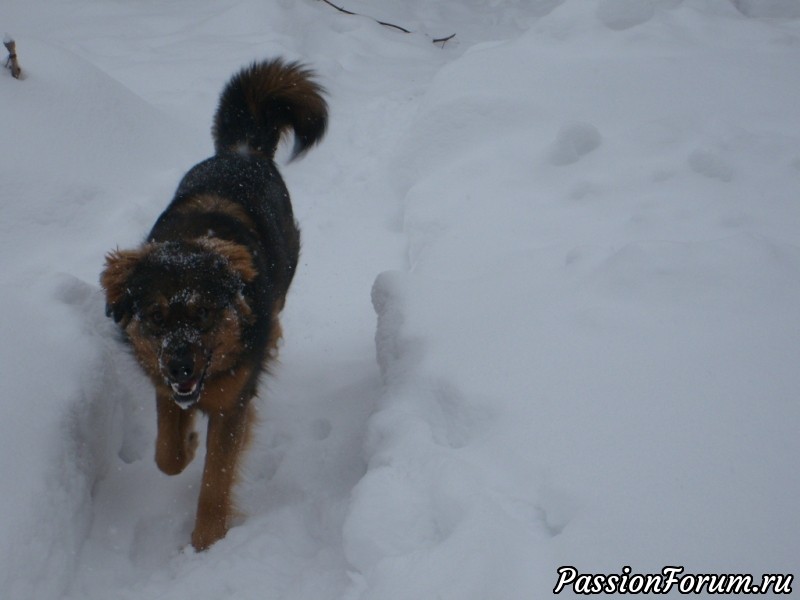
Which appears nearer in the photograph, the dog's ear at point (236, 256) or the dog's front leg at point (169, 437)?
the dog's ear at point (236, 256)

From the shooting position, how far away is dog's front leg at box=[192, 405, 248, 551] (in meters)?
3.03

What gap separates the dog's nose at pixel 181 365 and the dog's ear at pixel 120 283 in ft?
1.25

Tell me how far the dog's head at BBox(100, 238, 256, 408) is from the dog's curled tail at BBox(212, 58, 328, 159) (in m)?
1.61

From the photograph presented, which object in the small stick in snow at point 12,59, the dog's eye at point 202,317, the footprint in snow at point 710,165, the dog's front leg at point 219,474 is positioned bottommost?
the dog's front leg at point 219,474

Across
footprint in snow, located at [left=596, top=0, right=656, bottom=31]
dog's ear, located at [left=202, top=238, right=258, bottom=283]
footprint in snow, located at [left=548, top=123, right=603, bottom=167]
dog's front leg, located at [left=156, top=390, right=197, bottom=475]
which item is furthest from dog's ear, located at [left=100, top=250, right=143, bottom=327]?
footprint in snow, located at [left=596, top=0, right=656, bottom=31]

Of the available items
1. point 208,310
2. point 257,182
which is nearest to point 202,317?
point 208,310

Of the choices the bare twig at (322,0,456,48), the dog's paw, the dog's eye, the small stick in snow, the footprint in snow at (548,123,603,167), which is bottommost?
the bare twig at (322,0,456,48)

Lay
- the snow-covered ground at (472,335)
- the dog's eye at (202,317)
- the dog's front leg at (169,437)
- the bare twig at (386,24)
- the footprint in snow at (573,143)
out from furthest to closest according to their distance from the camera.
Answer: the bare twig at (386,24)
the footprint in snow at (573,143)
the dog's front leg at (169,437)
the dog's eye at (202,317)
the snow-covered ground at (472,335)

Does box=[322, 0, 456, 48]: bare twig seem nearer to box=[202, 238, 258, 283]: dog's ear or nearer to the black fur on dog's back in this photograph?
the black fur on dog's back

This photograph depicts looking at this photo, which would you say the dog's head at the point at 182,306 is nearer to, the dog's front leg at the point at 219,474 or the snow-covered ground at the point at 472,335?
the dog's front leg at the point at 219,474

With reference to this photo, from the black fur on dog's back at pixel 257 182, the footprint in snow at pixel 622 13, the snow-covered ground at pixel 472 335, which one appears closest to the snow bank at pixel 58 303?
the snow-covered ground at pixel 472 335

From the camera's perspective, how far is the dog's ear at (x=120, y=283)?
297cm

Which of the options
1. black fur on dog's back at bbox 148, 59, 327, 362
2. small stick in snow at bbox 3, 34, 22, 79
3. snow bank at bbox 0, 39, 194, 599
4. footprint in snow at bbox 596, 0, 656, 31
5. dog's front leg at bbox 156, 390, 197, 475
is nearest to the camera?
snow bank at bbox 0, 39, 194, 599

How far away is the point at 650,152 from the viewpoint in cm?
466
